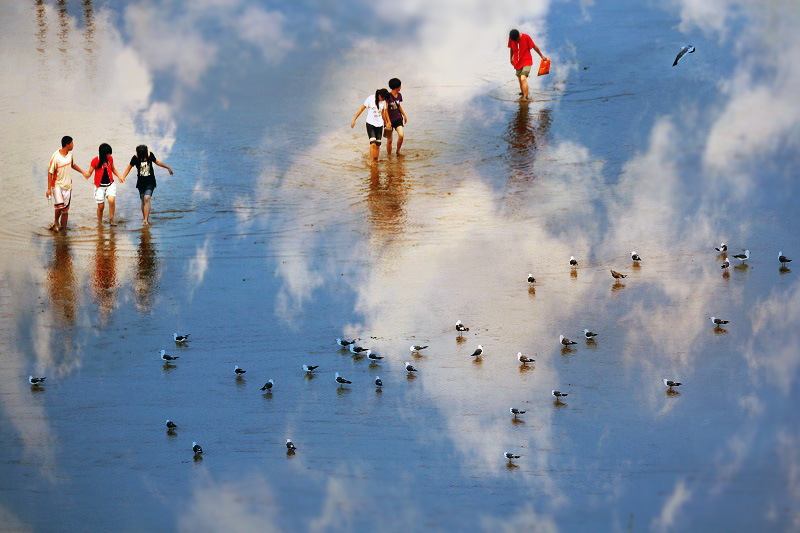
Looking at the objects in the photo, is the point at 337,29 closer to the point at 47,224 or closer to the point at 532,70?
the point at 532,70

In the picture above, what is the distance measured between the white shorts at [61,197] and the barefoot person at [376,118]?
4933mm

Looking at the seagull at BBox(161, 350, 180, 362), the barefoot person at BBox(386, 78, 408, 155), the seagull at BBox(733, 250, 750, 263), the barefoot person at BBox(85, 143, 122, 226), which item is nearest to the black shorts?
the barefoot person at BBox(386, 78, 408, 155)

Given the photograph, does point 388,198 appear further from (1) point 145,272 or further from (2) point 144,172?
(1) point 145,272

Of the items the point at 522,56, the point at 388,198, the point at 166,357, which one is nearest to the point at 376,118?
the point at 388,198

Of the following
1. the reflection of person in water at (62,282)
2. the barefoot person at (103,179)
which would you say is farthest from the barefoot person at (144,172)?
the reflection of person in water at (62,282)

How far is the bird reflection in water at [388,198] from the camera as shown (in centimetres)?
1677

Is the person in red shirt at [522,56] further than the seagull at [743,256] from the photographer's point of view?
Yes

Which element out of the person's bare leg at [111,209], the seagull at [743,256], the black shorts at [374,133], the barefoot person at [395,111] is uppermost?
the barefoot person at [395,111]

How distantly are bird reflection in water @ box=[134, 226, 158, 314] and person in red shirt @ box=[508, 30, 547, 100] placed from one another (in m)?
8.44

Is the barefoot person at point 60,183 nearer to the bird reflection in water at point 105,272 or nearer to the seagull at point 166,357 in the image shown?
the bird reflection in water at point 105,272

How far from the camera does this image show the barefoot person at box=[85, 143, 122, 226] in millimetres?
16656

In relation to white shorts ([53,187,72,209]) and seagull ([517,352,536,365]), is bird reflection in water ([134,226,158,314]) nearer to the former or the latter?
white shorts ([53,187,72,209])

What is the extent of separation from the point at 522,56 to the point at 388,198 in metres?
5.42

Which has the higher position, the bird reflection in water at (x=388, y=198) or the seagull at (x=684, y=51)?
the seagull at (x=684, y=51)
